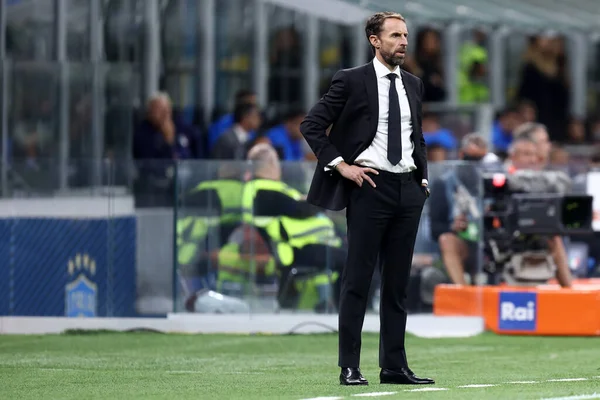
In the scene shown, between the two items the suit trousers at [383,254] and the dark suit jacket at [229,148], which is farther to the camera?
the dark suit jacket at [229,148]

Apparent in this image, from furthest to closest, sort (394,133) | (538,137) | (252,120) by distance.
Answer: (252,120) < (538,137) < (394,133)

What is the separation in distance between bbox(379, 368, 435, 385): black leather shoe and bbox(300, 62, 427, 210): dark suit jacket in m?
0.97

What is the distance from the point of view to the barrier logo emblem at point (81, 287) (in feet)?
49.8

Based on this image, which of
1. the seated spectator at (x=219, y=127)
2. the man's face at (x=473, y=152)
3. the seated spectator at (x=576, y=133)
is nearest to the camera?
the man's face at (x=473, y=152)

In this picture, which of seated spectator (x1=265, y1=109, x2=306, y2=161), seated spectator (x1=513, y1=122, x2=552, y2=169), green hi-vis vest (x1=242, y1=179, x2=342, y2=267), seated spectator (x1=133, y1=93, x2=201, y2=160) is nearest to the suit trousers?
green hi-vis vest (x1=242, y1=179, x2=342, y2=267)

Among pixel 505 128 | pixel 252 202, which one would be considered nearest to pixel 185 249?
pixel 252 202

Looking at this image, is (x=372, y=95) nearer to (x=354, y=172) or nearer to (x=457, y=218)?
(x=354, y=172)

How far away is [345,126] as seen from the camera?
940 centimetres

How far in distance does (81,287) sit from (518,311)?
152 inches

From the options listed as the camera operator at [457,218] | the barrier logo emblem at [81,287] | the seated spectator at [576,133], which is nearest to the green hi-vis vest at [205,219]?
the barrier logo emblem at [81,287]

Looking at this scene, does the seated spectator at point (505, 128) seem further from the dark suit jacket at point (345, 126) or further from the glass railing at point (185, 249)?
the dark suit jacket at point (345, 126)

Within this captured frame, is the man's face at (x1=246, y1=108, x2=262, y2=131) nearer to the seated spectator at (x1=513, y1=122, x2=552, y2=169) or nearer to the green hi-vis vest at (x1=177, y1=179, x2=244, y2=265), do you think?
the seated spectator at (x1=513, y1=122, x2=552, y2=169)

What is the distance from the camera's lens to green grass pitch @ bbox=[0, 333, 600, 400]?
912 centimetres

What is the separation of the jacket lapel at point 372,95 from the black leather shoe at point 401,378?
1.33m
